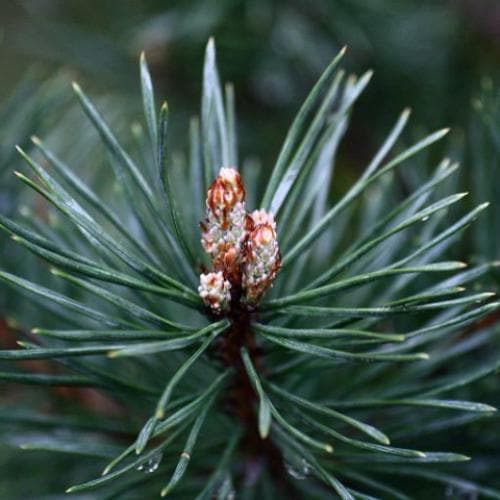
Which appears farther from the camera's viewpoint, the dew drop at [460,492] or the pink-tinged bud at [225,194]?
the dew drop at [460,492]

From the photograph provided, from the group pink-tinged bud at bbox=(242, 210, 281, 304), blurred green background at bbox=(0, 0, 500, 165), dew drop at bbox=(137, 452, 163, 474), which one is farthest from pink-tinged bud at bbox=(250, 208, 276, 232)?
blurred green background at bbox=(0, 0, 500, 165)

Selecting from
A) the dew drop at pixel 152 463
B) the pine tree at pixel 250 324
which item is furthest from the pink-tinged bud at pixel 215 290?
the dew drop at pixel 152 463

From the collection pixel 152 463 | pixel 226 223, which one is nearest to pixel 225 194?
pixel 226 223

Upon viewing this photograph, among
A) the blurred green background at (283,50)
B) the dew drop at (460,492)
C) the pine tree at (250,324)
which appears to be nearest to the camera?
the pine tree at (250,324)

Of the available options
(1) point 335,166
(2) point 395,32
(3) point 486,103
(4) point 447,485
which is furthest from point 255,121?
(4) point 447,485

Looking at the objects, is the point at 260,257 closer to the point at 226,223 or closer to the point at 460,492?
the point at 226,223

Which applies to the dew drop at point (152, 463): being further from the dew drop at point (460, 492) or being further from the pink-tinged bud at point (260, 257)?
the dew drop at point (460, 492)
